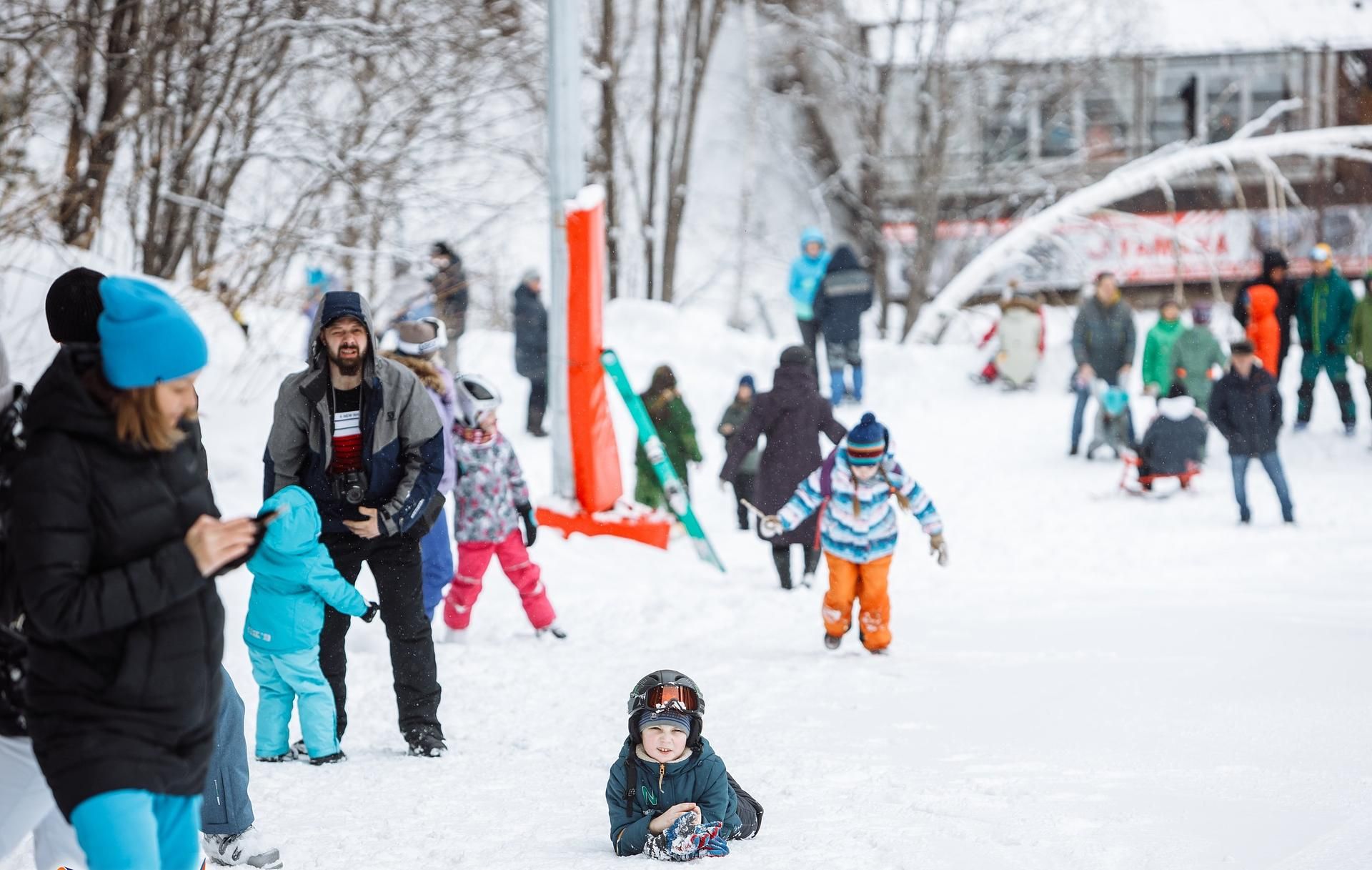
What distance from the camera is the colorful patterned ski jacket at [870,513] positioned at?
7.35 metres

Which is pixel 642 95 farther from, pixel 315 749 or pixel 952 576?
pixel 315 749

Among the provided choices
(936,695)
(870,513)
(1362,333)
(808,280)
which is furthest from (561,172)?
(1362,333)

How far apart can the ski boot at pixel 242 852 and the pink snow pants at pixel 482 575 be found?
138 inches

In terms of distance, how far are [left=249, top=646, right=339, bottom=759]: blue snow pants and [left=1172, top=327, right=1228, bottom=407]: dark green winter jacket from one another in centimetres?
1080

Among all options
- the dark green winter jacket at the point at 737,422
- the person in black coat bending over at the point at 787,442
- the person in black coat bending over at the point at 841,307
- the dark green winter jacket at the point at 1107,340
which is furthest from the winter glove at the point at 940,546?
the person in black coat bending over at the point at 841,307

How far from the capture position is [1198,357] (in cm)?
1415

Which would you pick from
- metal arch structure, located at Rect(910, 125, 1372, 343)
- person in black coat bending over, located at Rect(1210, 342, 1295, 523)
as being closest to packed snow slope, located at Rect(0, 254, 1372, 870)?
person in black coat bending over, located at Rect(1210, 342, 1295, 523)

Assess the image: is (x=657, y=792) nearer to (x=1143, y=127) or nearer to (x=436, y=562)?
(x=436, y=562)

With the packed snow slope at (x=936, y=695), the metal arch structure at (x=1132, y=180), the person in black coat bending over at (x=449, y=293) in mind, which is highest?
the metal arch structure at (x=1132, y=180)

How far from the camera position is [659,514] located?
10773 mm

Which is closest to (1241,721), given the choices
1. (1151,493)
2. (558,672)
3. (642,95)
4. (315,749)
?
(558,672)

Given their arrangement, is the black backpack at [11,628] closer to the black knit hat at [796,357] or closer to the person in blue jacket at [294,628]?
the person in blue jacket at [294,628]

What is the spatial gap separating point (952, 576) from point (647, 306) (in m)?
9.69

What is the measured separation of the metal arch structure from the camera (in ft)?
61.3
